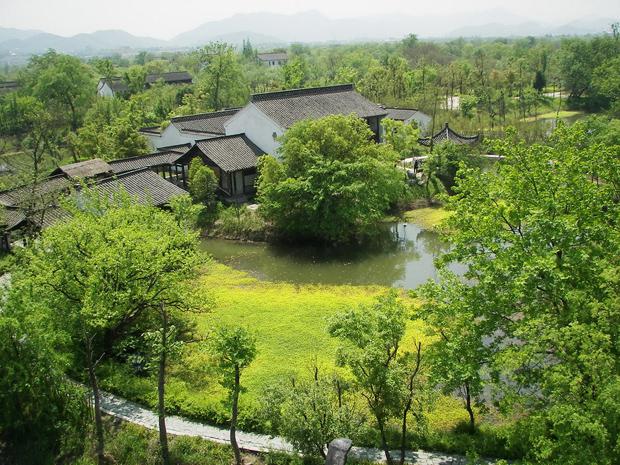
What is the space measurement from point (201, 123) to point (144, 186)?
1483 centimetres

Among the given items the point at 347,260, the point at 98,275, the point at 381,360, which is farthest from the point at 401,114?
the point at 381,360

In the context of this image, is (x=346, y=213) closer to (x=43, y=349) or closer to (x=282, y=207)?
(x=282, y=207)

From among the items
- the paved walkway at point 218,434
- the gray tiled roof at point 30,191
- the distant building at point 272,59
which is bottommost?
the paved walkway at point 218,434

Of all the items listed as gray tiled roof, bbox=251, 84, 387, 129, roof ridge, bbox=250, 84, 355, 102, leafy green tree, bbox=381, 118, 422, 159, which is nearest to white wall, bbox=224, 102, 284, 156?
gray tiled roof, bbox=251, 84, 387, 129

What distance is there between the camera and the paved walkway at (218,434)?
1255cm

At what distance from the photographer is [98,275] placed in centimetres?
1417

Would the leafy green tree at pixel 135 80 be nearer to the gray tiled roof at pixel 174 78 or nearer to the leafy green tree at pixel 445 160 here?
the gray tiled roof at pixel 174 78

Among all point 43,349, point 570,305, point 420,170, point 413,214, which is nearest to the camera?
point 570,305

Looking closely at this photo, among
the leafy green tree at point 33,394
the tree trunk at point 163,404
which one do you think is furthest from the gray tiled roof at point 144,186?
the tree trunk at point 163,404

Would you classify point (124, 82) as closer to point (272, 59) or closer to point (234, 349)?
point (272, 59)

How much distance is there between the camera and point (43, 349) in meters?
13.2

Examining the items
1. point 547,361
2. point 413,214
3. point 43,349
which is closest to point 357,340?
point 547,361

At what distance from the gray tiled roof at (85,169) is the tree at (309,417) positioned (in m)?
22.1

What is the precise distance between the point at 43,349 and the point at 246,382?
210 inches
